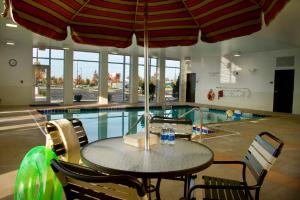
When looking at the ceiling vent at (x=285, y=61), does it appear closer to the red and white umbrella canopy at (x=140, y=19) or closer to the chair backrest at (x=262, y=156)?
the red and white umbrella canopy at (x=140, y=19)

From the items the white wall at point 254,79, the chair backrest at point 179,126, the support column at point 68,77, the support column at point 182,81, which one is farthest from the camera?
the support column at point 182,81

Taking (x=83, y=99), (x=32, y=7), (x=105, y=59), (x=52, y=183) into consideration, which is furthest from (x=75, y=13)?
(x=83, y=99)

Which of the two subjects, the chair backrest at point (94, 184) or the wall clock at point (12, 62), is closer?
the chair backrest at point (94, 184)

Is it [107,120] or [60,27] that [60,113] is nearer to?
[107,120]

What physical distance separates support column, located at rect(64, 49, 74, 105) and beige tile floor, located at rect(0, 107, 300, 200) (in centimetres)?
539

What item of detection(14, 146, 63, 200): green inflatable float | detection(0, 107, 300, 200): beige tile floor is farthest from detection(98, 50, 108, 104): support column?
detection(14, 146, 63, 200): green inflatable float

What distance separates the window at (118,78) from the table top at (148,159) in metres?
12.0

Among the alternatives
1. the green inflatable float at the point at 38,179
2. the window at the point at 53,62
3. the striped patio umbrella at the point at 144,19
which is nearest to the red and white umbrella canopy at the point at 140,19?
the striped patio umbrella at the point at 144,19

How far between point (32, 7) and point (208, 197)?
1.77 metres

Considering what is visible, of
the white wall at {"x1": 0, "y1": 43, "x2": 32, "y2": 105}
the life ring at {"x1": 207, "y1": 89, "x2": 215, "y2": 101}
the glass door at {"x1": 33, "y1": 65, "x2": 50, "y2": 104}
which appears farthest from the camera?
the life ring at {"x1": 207, "y1": 89, "x2": 215, "y2": 101}

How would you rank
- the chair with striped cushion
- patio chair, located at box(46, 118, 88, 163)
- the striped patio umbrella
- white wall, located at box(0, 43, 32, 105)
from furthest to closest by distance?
white wall, located at box(0, 43, 32, 105)
patio chair, located at box(46, 118, 88, 163)
the striped patio umbrella
the chair with striped cushion

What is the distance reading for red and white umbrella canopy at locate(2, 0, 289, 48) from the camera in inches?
70.8

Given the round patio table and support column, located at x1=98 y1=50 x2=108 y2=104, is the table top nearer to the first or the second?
the round patio table

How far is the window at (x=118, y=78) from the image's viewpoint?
44.8 ft
